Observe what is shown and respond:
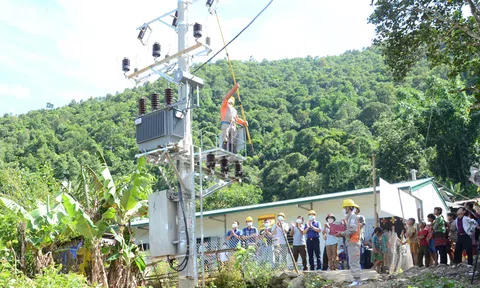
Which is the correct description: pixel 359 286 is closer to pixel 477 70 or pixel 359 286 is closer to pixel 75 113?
pixel 477 70

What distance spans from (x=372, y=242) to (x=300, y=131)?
1647 inches

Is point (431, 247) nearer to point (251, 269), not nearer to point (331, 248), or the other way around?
point (331, 248)

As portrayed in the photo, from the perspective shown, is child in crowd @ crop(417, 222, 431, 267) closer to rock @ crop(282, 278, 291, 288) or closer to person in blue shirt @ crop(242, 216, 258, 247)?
rock @ crop(282, 278, 291, 288)

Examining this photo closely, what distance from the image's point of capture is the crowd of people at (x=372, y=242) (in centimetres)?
1240

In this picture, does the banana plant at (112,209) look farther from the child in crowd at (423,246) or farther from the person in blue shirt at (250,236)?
the child in crowd at (423,246)

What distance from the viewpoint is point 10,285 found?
10.5m

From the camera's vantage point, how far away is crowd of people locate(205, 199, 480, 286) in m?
12.4

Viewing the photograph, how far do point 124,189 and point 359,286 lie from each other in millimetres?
6249

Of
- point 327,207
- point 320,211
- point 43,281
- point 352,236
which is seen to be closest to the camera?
point 43,281

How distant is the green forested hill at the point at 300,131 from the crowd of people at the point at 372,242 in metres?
10.9

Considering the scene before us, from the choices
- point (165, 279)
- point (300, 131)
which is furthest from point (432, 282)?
point (300, 131)

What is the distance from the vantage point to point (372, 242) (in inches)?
532

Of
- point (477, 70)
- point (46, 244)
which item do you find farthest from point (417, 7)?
point (46, 244)

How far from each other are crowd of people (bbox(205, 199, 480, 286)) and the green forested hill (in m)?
10.9
